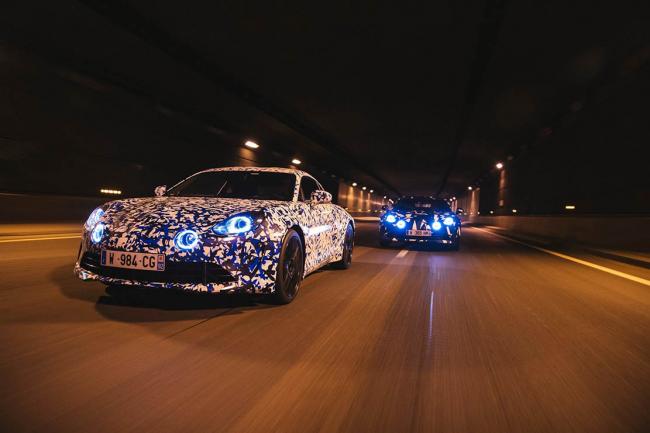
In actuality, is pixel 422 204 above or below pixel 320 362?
above

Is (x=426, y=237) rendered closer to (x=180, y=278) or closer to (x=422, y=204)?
(x=422, y=204)

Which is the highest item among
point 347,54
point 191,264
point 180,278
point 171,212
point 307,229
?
point 347,54

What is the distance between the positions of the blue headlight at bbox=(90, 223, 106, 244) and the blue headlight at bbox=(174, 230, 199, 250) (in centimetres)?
71

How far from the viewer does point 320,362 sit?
10.6 ft

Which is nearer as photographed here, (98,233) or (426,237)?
(98,233)

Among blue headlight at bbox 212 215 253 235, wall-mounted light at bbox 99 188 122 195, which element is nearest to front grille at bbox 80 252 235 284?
blue headlight at bbox 212 215 253 235

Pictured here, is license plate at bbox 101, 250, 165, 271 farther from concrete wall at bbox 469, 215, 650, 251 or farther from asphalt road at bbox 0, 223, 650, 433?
concrete wall at bbox 469, 215, 650, 251

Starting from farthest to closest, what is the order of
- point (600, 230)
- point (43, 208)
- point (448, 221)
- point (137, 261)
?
1. point (43, 208)
2. point (600, 230)
3. point (448, 221)
4. point (137, 261)

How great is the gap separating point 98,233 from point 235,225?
122 centimetres

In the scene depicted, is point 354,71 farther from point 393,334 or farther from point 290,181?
point 393,334

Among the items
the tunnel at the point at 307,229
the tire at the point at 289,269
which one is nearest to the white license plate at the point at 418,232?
the tunnel at the point at 307,229

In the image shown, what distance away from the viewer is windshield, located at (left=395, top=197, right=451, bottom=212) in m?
13.3

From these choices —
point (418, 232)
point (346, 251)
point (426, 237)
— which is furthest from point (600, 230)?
point (346, 251)

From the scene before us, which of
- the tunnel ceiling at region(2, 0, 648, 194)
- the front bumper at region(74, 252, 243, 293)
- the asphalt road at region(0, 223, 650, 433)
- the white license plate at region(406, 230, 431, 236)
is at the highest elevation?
the tunnel ceiling at region(2, 0, 648, 194)
